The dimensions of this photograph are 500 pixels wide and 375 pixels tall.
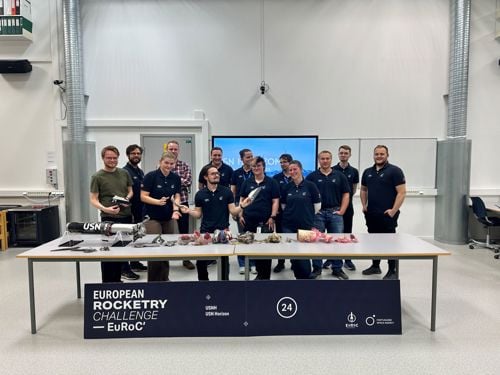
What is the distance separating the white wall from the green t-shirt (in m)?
2.94

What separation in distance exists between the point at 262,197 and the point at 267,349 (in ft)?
5.12

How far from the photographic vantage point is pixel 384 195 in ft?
12.5

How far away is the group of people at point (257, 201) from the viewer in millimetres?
3322

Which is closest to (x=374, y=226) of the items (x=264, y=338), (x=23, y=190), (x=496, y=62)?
(x=264, y=338)

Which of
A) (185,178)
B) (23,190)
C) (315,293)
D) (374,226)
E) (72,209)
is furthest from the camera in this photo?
(23,190)

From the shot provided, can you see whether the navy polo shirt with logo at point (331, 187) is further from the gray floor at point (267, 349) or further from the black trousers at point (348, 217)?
the gray floor at point (267, 349)

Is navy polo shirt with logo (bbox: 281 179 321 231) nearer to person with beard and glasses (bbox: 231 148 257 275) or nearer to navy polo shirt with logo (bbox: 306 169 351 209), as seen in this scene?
navy polo shirt with logo (bbox: 306 169 351 209)

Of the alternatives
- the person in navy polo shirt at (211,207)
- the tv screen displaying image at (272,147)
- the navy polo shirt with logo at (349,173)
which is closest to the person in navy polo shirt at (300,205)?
the person in navy polo shirt at (211,207)

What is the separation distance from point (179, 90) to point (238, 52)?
1.27 meters

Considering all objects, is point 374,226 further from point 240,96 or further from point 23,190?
point 23,190

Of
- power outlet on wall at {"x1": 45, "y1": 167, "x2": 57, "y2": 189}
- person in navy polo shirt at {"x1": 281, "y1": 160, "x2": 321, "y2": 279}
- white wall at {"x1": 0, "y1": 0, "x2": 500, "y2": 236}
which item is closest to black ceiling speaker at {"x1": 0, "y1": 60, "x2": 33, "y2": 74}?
white wall at {"x1": 0, "y1": 0, "x2": 500, "y2": 236}

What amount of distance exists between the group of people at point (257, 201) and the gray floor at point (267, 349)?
0.60 metres

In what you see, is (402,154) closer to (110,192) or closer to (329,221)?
(329,221)

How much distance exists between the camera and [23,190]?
20.5 ft
